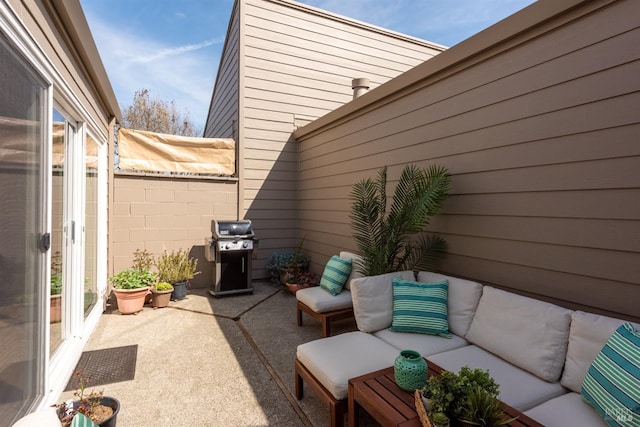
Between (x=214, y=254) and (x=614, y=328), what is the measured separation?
415 centimetres

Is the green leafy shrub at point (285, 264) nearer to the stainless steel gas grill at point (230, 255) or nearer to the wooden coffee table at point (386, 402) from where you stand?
the stainless steel gas grill at point (230, 255)

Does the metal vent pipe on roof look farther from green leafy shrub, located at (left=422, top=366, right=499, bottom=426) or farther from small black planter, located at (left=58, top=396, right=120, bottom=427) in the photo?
small black planter, located at (left=58, top=396, right=120, bottom=427)

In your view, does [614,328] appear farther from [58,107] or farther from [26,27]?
[58,107]

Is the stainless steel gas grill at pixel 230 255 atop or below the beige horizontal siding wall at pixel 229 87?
below

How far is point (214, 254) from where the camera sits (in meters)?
4.52

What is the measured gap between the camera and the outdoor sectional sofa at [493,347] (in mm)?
1570

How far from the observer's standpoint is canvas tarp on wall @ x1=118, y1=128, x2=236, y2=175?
Answer: 4707 mm

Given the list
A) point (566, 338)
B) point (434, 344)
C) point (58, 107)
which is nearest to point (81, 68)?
point (58, 107)

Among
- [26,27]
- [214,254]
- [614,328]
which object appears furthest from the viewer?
[214,254]

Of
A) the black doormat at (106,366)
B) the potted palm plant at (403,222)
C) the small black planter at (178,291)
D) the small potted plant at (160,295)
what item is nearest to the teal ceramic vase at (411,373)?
the potted palm plant at (403,222)

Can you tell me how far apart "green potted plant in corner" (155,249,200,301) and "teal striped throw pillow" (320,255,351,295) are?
7.15 feet

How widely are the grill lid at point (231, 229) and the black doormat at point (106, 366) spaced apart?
1793 millimetres

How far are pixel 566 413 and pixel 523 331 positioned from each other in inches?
19.7

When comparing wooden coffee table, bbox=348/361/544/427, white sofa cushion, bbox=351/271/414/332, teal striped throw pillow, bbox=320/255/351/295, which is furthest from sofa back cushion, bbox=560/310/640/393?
teal striped throw pillow, bbox=320/255/351/295
